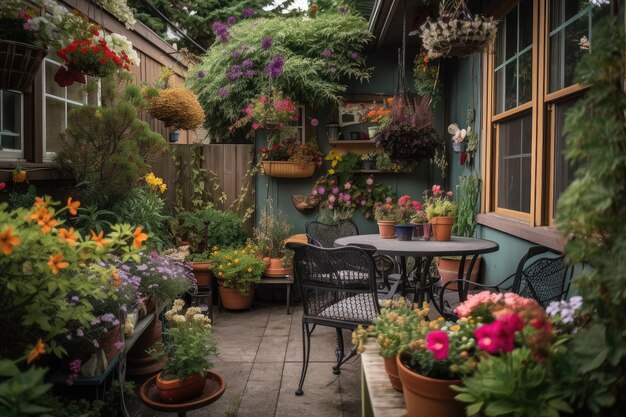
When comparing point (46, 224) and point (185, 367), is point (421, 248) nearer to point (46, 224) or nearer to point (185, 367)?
point (185, 367)

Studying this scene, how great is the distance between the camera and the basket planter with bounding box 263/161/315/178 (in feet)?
19.7

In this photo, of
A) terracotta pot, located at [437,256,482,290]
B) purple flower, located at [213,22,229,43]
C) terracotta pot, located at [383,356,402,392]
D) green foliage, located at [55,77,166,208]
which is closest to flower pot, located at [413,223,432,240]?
terracotta pot, located at [437,256,482,290]

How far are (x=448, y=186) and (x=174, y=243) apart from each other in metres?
3.19

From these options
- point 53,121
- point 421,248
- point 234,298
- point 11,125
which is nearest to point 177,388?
point 421,248

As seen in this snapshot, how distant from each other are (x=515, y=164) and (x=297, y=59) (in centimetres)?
298

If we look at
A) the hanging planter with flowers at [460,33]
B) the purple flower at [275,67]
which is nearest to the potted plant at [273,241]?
the purple flower at [275,67]

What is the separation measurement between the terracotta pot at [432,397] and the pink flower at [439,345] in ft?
0.20

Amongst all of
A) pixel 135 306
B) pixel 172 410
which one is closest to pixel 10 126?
pixel 135 306

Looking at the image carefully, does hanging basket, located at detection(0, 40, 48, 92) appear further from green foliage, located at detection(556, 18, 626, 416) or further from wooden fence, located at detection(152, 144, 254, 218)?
wooden fence, located at detection(152, 144, 254, 218)

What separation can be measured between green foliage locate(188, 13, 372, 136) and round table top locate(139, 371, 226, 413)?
12.4ft

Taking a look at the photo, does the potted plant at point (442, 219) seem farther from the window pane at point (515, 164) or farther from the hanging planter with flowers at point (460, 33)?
the hanging planter with flowers at point (460, 33)

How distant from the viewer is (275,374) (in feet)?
11.5

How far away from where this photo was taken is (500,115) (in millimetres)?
4047

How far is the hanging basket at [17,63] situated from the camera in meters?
2.48
